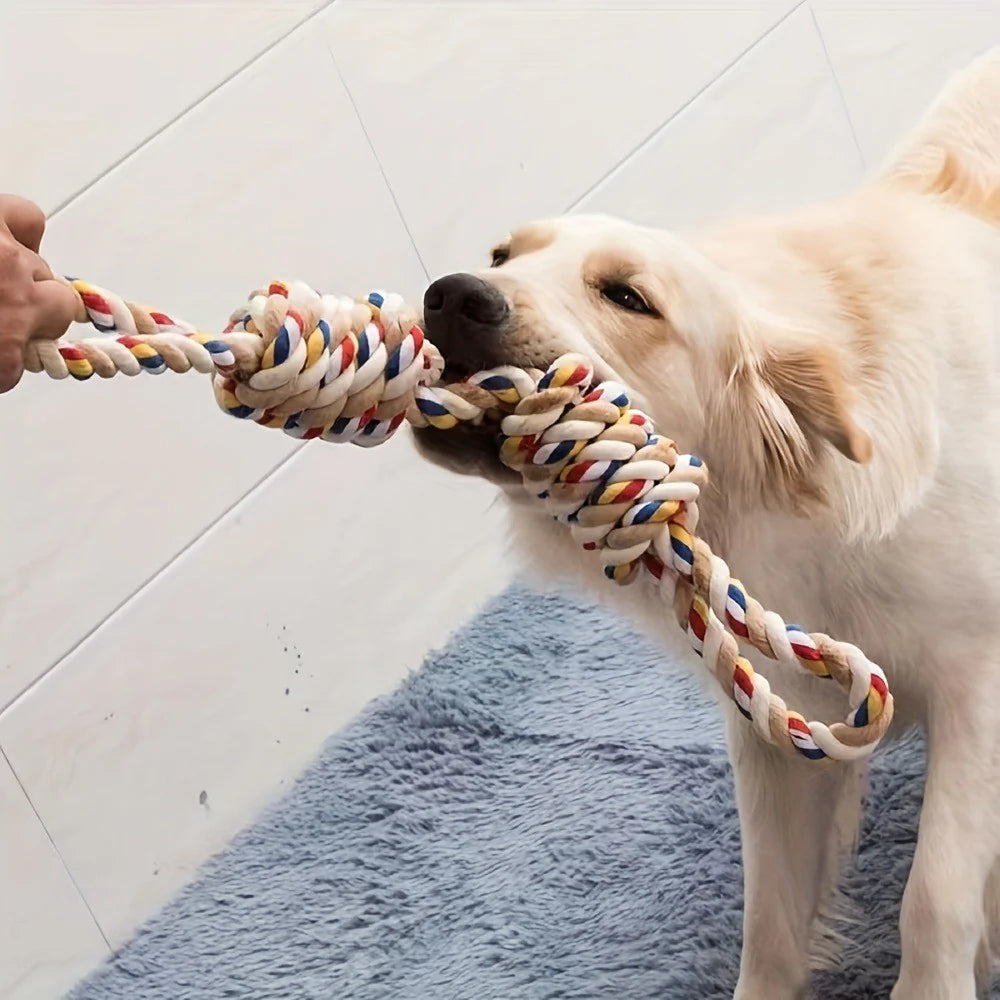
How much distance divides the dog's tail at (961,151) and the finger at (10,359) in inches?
41.5

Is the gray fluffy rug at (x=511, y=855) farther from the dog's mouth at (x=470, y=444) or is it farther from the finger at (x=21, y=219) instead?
the finger at (x=21, y=219)

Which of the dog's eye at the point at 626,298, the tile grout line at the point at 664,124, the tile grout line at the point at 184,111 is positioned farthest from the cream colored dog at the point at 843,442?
the tile grout line at the point at 664,124

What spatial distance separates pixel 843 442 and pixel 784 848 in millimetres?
527

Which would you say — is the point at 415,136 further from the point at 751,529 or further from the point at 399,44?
the point at 751,529

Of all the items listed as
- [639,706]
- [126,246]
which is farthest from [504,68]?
[639,706]

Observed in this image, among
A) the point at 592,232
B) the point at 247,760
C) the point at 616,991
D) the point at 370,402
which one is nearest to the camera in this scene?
the point at 370,402

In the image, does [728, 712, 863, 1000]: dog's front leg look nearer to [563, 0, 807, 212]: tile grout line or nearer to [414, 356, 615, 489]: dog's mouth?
[414, 356, 615, 489]: dog's mouth

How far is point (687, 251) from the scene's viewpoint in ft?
3.98

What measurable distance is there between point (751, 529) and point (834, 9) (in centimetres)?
185

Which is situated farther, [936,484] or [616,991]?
[616,991]

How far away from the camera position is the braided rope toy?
816mm

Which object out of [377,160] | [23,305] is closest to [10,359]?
[23,305]

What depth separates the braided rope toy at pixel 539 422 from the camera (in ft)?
2.68

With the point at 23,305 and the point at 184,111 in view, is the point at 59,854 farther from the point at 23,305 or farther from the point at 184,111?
the point at 23,305
